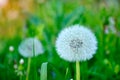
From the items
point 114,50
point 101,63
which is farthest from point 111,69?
point 114,50

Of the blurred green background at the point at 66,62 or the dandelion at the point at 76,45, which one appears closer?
the dandelion at the point at 76,45

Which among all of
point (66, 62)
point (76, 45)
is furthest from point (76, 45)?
point (66, 62)

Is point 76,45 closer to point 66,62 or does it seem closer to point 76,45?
point 76,45

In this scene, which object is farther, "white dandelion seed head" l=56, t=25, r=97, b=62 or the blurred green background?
the blurred green background

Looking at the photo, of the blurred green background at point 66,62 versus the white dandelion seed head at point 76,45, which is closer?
the white dandelion seed head at point 76,45

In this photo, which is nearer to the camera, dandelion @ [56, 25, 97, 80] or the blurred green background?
dandelion @ [56, 25, 97, 80]

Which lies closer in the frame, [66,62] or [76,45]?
[76,45]
